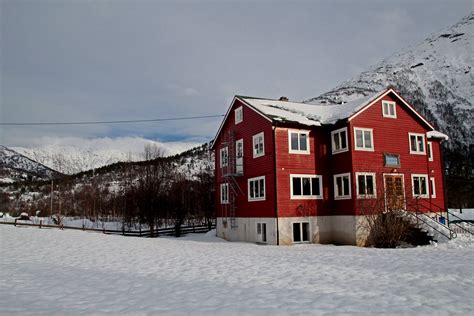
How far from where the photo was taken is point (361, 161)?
25406 millimetres

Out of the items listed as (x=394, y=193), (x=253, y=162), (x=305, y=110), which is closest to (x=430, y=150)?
(x=394, y=193)

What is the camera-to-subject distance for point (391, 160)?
26.6m

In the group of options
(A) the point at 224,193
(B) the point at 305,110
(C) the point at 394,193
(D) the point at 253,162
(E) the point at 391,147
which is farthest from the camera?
(A) the point at 224,193

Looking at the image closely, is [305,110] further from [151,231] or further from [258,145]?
[151,231]

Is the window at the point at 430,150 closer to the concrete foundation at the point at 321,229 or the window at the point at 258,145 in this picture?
the concrete foundation at the point at 321,229

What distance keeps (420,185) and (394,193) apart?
14.4 ft

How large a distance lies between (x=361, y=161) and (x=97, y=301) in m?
20.2

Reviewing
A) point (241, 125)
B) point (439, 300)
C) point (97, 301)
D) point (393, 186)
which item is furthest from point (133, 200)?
point (439, 300)

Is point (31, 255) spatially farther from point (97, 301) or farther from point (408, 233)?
point (408, 233)

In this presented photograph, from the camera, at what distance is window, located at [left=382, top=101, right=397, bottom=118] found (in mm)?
27234

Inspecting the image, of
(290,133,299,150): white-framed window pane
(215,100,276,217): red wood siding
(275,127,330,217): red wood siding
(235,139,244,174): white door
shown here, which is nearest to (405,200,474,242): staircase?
(275,127,330,217): red wood siding

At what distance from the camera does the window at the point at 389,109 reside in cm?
2723

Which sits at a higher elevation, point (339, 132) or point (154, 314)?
point (339, 132)

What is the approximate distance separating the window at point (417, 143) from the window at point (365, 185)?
489cm
